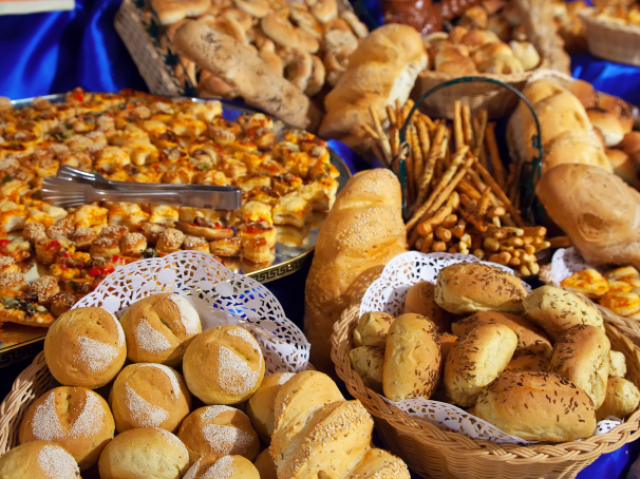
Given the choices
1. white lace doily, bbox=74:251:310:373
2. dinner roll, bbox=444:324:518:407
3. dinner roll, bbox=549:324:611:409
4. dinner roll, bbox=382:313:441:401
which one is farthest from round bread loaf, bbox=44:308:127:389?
dinner roll, bbox=549:324:611:409

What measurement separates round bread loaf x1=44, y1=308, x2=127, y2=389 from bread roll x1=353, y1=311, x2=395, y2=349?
630 millimetres

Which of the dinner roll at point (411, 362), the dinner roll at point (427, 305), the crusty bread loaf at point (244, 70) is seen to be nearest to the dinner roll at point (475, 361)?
the dinner roll at point (411, 362)

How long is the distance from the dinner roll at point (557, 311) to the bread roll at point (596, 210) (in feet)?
2.05

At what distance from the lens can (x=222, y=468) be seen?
1.05 m

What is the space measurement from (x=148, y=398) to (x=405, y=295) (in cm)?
88

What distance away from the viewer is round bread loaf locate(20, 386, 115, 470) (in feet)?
3.78

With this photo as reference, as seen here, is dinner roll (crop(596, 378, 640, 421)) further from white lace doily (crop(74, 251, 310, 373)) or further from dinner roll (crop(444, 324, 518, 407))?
white lace doily (crop(74, 251, 310, 373))

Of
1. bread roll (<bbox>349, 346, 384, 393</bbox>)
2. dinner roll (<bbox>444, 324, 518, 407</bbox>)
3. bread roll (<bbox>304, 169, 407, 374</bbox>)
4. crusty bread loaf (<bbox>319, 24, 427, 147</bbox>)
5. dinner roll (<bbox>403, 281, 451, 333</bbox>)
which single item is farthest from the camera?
crusty bread loaf (<bbox>319, 24, 427, 147</bbox>)

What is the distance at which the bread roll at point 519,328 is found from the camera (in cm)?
143

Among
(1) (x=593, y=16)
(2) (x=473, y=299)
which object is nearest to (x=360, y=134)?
(2) (x=473, y=299)

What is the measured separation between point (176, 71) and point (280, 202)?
135cm

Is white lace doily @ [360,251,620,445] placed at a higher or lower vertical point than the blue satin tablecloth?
lower

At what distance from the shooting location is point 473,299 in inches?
59.4

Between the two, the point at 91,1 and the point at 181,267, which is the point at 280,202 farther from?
the point at 91,1
